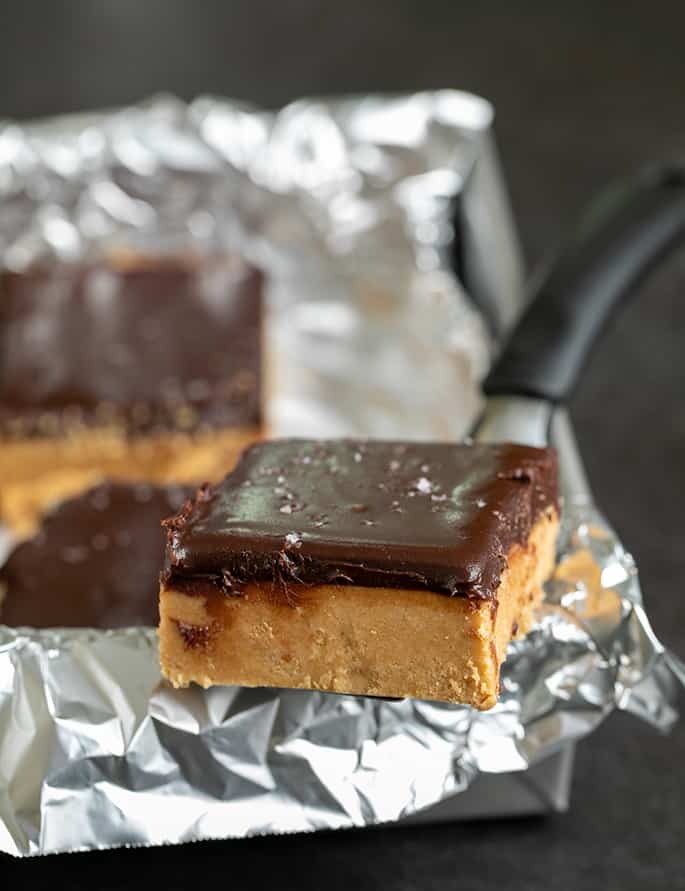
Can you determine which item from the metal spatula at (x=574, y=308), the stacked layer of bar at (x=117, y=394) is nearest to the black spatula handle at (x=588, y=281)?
the metal spatula at (x=574, y=308)

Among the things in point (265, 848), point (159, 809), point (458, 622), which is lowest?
point (265, 848)

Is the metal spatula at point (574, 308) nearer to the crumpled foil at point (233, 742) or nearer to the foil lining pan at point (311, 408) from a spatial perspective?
the foil lining pan at point (311, 408)

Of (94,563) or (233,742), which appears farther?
(94,563)

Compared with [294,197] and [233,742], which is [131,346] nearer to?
[294,197]

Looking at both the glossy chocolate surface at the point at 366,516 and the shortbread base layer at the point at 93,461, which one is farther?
the shortbread base layer at the point at 93,461

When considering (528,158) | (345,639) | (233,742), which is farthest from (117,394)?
(528,158)

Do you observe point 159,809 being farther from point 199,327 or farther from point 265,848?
point 199,327

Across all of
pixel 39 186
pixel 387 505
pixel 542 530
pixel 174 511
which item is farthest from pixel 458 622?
pixel 39 186
